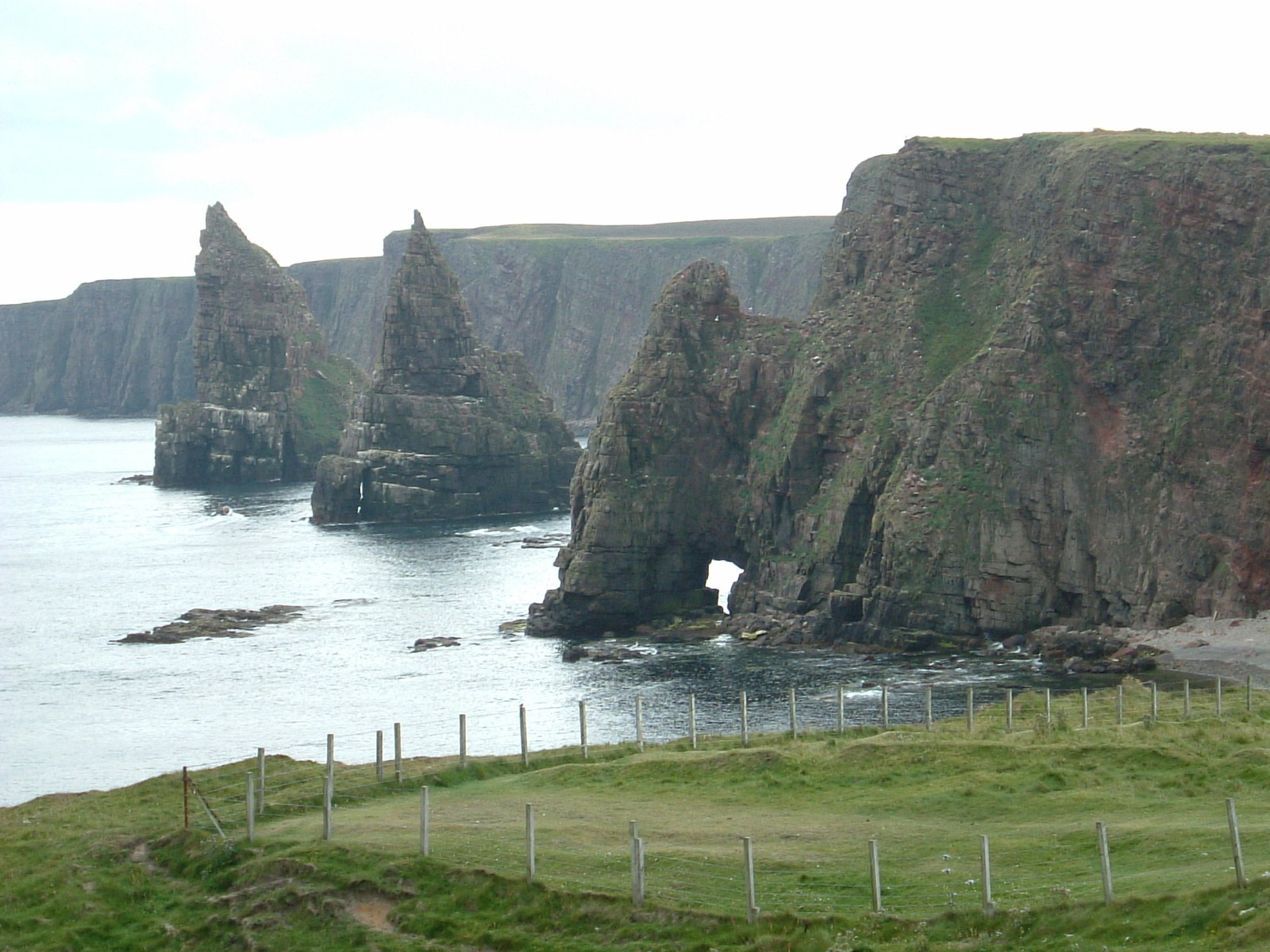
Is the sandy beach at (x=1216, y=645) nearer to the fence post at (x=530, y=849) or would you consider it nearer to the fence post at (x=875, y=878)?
the fence post at (x=875, y=878)

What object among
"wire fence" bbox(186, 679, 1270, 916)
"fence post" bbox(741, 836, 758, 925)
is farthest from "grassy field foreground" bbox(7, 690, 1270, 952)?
"fence post" bbox(741, 836, 758, 925)

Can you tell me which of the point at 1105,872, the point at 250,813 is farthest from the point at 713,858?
the point at 250,813

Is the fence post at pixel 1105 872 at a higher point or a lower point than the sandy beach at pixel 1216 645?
higher

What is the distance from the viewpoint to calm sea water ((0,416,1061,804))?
9000cm

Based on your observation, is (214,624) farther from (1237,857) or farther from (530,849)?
(1237,857)

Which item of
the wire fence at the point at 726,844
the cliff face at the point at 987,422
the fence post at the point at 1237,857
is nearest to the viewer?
the fence post at the point at 1237,857

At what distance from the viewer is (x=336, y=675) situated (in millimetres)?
110938

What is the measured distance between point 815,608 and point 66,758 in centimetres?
5277

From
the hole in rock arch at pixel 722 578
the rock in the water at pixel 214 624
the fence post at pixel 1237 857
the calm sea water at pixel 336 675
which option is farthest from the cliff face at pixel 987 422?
the fence post at pixel 1237 857

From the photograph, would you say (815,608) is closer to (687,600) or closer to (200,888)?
(687,600)

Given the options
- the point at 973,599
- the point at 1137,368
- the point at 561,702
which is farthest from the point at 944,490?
the point at 561,702

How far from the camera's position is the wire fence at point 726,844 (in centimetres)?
3359

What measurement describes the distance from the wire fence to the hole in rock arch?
296 feet

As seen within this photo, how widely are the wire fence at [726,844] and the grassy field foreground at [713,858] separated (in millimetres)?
105
